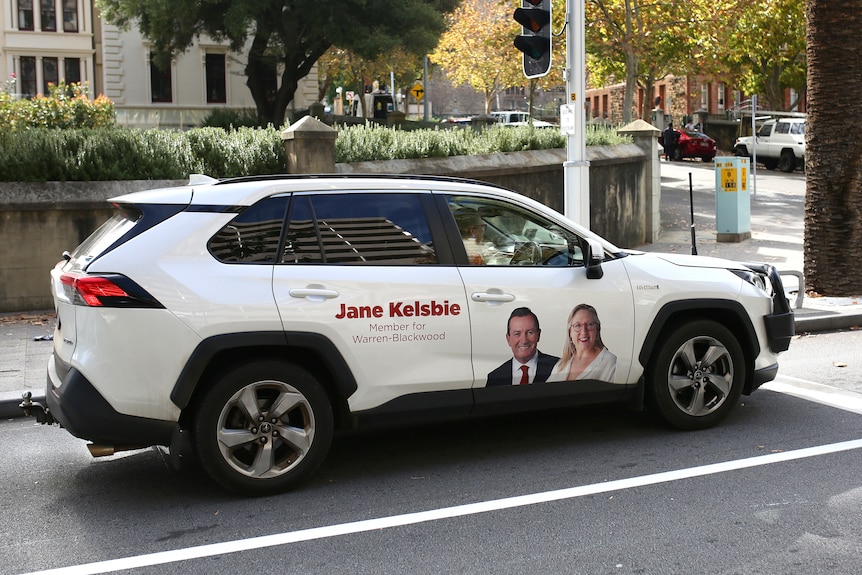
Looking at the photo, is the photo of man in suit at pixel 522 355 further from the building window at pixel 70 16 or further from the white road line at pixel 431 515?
the building window at pixel 70 16

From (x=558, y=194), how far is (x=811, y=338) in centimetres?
619

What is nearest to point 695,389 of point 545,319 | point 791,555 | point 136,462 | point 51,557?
point 545,319

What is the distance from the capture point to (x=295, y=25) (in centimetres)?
3372

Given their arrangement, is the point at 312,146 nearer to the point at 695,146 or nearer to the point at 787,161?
the point at 787,161

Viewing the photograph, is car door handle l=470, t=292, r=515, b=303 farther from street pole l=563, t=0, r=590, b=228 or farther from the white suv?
street pole l=563, t=0, r=590, b=228

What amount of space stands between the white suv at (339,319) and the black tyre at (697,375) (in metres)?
0.01

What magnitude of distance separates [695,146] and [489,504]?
38907mm

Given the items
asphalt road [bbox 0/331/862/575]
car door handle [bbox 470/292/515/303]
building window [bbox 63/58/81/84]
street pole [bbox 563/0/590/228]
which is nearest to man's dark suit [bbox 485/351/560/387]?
car door handle [bbox 470/292/515/303]

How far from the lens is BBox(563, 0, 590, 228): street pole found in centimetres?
1070

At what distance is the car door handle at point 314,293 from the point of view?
5402 mm

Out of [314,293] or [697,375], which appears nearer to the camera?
[314,293]

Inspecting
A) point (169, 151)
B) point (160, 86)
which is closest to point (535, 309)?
point (169, 151)

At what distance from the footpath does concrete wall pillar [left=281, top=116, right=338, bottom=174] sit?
341 centimetres

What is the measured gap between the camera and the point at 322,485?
570 centimetres
